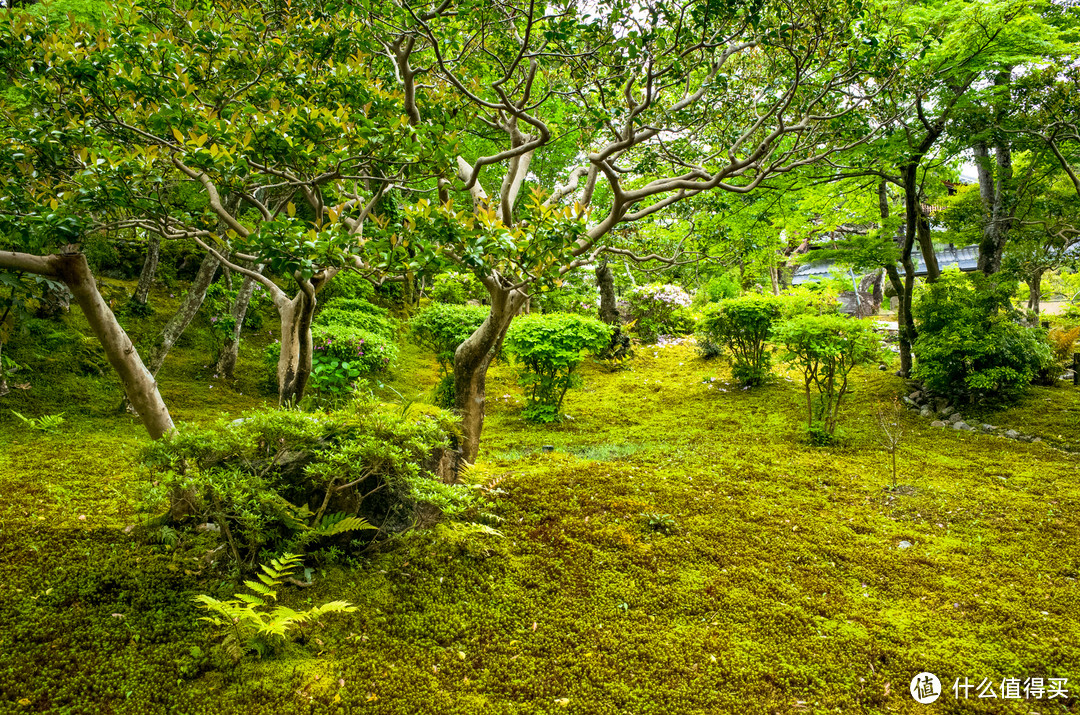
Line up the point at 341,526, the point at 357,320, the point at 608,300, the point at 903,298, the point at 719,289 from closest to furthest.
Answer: the point at 341,526
the point at 357,320
the point at 903,298
the point at 608,300
the point at 719,289

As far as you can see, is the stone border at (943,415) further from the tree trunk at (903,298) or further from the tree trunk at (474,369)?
the tree trunk at (474,369)

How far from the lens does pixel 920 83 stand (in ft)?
18.1

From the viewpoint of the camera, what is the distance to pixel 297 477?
328cm

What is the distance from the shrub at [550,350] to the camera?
7863mm

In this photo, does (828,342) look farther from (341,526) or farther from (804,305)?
(341,526)

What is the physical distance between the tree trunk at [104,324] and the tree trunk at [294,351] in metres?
0.91

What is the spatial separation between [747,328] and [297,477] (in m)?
8.57

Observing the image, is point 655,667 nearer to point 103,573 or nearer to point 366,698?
point 366,698

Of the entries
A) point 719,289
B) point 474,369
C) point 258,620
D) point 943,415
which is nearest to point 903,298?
point 943,415

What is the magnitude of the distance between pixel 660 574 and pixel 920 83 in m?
5.73

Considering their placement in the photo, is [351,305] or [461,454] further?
[351,305]

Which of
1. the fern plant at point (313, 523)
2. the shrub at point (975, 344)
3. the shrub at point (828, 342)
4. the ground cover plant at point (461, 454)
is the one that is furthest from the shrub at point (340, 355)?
the shrub at point (975, 344)

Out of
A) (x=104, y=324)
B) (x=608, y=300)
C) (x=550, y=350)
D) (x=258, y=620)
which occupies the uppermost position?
(x=104, y=324)

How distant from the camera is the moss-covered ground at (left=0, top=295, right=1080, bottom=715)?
2.44m
